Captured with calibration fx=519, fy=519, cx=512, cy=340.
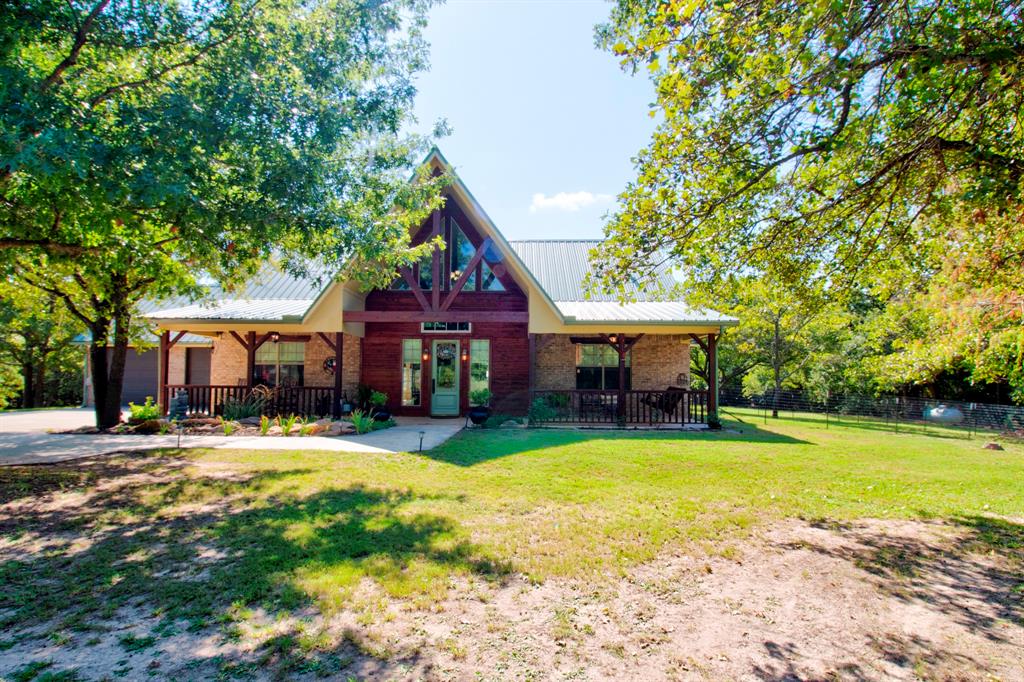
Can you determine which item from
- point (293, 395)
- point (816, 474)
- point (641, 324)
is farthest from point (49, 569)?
point (641, 324)

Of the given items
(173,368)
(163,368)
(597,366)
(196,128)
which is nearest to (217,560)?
(196,128)

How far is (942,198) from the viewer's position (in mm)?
6168

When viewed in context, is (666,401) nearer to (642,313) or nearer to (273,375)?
(642,313)

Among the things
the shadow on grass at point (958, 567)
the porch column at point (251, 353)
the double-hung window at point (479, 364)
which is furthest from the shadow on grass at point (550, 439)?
the porch column at point (251, 353)

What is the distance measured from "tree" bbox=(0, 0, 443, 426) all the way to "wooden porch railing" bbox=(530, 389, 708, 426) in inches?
261

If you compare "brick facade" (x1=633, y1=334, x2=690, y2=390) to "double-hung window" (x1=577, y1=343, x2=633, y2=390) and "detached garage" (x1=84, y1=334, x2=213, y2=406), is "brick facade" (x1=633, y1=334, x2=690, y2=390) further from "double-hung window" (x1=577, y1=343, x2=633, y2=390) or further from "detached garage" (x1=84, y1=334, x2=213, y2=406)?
"detached garage" (x1=84, y1=334, x2=213, y2=406)

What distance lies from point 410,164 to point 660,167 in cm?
562

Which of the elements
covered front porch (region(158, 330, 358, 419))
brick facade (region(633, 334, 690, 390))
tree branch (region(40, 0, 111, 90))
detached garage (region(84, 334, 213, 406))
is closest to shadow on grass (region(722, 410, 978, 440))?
brick facade (region(633, 334, 690, 390))

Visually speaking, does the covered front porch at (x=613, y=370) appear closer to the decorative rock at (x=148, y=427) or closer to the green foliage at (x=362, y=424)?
the green foliage at (x=362, y=424)

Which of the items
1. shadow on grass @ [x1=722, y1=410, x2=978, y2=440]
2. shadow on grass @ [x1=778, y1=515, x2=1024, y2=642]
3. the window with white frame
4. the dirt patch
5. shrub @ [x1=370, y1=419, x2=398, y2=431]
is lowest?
shadow on grass @ [x1=722, y1=410, x2=978, y2=440]

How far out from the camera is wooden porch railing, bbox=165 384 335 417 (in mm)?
14172

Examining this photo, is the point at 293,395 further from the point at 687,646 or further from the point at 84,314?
the point at 687,646

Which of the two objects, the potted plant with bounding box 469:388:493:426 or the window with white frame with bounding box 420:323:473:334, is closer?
the potted plant with bounding box 469:388:493:426

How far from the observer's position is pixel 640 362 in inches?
630
